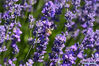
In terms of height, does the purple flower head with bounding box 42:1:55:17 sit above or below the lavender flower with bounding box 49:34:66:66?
above

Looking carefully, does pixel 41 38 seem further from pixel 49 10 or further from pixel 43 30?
pixel 49 10

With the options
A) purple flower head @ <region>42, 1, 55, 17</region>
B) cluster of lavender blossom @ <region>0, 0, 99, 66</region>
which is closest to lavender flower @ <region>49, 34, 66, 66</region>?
cluster of lavender blossom @ <region>0, 0, 99, 66</region>

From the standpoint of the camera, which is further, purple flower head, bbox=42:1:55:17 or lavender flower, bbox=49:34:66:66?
purple flower head, bbox=42:1:55:17

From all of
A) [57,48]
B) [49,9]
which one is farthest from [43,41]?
[49,9]

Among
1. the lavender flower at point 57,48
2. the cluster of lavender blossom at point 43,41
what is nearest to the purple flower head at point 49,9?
the cluster of lavender blossom at point 43,41

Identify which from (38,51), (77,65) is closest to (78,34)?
(77,65)

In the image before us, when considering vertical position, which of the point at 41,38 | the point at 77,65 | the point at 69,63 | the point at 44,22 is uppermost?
the point at 44,22

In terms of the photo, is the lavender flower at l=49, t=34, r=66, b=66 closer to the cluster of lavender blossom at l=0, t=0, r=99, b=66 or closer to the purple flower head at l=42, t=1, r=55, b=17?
the cluster of lavender blossom at l=0, t=0, r=99, b=66

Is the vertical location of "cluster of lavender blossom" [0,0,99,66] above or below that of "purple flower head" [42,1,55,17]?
below

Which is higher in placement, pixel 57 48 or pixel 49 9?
pixel 49 9

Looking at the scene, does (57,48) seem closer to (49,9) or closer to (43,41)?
(43,41)

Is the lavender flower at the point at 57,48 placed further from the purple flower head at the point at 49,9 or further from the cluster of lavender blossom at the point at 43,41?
the purple flower head at the point at 49,9
